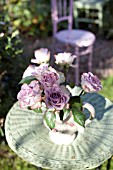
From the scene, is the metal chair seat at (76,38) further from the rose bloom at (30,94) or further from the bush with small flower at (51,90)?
the rose bloom at (30,94)

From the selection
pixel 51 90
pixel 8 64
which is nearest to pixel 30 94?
pixel 51 90

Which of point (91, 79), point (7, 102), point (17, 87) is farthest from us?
point (17, 87)

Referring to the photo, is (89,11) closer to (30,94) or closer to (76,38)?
(76,38)

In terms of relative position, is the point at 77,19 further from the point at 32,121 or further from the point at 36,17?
the point at 32,121

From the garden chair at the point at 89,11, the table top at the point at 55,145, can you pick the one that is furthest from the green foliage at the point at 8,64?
the garden chair at the point at 89,11

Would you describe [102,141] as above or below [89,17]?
below

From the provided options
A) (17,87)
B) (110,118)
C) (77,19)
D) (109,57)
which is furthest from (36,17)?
(110,118)
